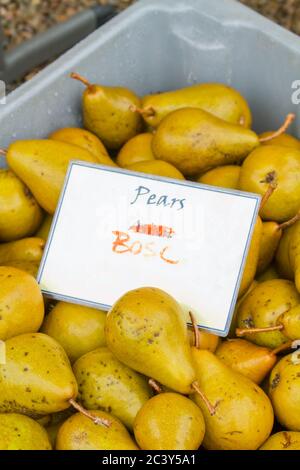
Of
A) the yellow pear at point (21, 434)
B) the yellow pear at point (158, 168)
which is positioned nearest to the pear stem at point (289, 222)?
the yellow pear at point (158, 168)

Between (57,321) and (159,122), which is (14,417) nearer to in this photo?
(57,321)

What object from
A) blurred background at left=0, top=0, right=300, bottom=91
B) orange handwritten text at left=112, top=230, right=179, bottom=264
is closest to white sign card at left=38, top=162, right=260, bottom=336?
orange handwritten text at left=112, top=230, right=179, bottom=264

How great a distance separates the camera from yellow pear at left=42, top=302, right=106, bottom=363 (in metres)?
1.12

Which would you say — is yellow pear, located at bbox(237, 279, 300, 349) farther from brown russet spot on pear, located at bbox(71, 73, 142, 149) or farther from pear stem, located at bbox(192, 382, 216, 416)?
brown russet spot on pear, located at bbox(71, 73, 142, 149)

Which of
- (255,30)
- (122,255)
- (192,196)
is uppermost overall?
(255,30)

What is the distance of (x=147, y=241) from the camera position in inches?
45.9

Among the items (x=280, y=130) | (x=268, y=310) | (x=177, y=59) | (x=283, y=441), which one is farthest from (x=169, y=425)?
(x=177, y=59)

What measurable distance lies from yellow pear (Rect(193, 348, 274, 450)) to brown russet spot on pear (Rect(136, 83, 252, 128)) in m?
0.63

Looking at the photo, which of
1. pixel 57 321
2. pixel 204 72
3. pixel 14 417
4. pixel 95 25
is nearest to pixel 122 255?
pixel 57 321

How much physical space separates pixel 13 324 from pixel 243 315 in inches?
15.4

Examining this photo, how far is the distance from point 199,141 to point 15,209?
1.24ft

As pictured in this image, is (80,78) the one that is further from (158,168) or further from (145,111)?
(158,168)

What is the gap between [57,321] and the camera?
3.73 ft
